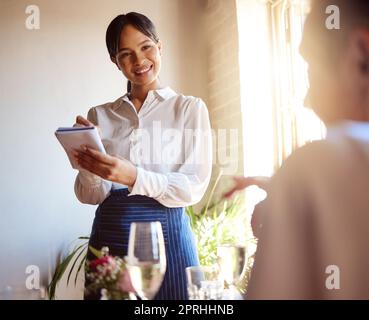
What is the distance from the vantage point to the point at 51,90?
1.33m

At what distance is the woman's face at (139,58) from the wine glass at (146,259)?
53 cm

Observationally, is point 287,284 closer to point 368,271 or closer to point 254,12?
point 368,271

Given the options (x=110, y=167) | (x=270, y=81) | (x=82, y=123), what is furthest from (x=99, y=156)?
(x=270, y=81)

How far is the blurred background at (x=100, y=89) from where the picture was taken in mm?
1282

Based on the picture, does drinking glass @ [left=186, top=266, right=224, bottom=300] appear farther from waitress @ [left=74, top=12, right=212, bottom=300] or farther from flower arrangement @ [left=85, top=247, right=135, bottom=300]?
waitress @ [left=74, top=12, right=212, bottom=300]

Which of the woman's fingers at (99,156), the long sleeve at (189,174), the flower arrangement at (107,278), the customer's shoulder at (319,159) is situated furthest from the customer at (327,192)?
the woman's fingers at (99,156)

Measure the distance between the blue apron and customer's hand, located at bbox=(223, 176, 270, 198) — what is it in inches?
5.5

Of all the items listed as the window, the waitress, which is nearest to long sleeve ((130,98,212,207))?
the waitress

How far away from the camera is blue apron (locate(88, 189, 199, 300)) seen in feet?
3.79

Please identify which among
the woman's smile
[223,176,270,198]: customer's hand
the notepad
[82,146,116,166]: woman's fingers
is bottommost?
[223,176,270,198]: customer's hand

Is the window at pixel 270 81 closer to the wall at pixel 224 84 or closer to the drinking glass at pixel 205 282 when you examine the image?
the wall at pixel 224 84

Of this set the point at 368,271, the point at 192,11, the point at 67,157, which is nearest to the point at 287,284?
the point at 368,271
